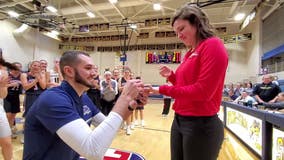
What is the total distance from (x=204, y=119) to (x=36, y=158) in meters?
0.87

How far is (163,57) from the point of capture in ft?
52.0

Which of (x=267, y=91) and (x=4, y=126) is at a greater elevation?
(x=267, y=91)

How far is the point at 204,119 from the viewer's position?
124 cm

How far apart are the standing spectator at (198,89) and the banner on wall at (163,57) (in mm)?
14269

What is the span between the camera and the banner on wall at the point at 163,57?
15.4 meters

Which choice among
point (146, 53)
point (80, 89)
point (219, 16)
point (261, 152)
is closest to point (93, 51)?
point (146, 53)

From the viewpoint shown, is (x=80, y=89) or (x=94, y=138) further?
(x=80, y=89)

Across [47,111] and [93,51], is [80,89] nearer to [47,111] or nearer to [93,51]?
[47,111]

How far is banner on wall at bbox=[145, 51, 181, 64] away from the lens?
15430mm

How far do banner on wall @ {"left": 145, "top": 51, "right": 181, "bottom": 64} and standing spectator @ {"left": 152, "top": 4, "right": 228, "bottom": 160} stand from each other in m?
14.3

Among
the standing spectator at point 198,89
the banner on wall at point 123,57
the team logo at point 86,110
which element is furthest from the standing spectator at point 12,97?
the banner on wall at point 123,57

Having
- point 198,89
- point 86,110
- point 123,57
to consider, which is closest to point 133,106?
point 198,89

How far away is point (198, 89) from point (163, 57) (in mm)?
14810

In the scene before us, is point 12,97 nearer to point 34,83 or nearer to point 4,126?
point 34,83
